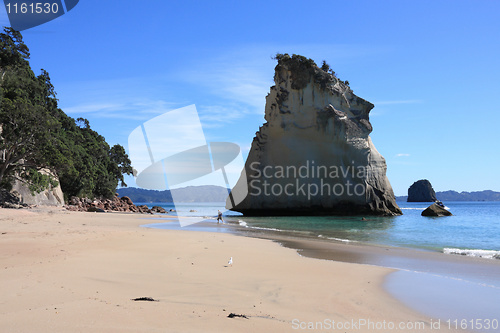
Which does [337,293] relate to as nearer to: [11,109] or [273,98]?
[11,109]

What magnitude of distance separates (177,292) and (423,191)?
15264 cm

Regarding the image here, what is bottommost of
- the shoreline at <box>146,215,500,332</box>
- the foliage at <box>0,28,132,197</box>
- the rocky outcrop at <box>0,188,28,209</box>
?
the shoreline at <box>146,215,500,332</box>

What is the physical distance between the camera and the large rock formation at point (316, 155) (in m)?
40.9

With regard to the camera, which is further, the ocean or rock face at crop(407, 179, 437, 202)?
rock face at crop(407, 179, 437, 202)

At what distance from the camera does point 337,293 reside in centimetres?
562

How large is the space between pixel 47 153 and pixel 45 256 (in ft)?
74.4

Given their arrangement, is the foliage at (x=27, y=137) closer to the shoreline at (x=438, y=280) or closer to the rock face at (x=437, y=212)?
the shoreline at (x=438, y=280)

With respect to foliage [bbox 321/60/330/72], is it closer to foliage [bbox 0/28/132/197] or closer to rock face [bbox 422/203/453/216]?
rock face [bbox 422/203/453/216]

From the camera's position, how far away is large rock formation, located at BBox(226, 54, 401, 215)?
40.9m

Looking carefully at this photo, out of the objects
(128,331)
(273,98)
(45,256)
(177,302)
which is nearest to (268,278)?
(177,302)

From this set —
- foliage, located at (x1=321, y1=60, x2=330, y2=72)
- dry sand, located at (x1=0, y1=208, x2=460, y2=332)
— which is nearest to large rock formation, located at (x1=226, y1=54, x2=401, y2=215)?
foliage, located at (x1=321, y1=60, x2=330, y2=72)

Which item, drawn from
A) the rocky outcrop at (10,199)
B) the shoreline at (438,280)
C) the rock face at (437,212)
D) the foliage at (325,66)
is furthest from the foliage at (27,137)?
the rock face at (437,212)

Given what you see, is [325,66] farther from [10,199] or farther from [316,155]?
[10,199]

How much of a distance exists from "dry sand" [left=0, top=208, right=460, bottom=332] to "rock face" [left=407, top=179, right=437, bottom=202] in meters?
147
